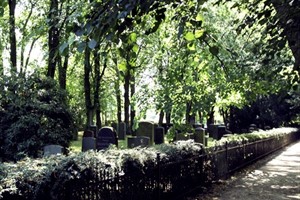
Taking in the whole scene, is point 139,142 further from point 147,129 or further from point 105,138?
point 147,129

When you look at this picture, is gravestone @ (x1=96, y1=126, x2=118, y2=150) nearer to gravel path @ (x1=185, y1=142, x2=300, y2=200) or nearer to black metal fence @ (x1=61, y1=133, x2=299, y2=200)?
black metal fence @ (x1=61, y1=133, x2=299, y2=200)

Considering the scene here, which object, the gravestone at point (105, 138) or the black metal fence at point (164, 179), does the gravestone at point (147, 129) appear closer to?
the gravestone at point (105, 138)

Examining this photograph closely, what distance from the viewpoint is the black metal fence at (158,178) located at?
214 inches

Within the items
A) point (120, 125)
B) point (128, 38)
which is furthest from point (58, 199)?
point (120, 125)

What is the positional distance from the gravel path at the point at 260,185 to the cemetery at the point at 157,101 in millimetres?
33

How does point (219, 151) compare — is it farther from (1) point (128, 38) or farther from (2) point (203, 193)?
(1) point (128, 38)

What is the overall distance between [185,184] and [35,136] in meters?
6.98

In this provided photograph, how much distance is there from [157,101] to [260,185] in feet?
13.3

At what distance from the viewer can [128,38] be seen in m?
4.70

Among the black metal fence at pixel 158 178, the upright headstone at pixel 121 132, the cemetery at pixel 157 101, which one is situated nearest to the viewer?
the cemetery at pixel 157 101

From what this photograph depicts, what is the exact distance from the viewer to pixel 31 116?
46.3 feet

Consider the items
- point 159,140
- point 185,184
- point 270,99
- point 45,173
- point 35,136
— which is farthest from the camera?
point 270,99

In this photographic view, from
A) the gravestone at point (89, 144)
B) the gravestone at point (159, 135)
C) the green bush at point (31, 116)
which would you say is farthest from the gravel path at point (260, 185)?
the gravestone at point (159, 135)

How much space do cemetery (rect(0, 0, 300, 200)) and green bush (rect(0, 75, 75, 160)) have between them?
1.5 inches
